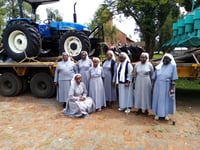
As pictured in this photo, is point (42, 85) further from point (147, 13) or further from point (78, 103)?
point (147, 13)

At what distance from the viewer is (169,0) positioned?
18.7 metres

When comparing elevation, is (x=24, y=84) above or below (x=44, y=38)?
below

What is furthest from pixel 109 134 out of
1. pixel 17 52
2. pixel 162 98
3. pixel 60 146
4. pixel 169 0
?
pixel 169 0

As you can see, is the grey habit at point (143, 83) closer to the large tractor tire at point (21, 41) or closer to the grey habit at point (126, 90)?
the grey habit at point (126, 90)

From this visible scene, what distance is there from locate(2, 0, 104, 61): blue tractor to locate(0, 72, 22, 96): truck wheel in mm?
610

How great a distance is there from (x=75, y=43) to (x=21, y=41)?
1.80 m

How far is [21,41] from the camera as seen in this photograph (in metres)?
8.40

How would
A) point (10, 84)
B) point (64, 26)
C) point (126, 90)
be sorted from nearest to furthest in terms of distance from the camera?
1. point (126, 90)
2. point (10, 84)
3. point (64, 26)

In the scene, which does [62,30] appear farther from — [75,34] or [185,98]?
[185,98]

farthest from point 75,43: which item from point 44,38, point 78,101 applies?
point 78,101

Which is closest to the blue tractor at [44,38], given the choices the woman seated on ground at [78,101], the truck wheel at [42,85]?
the truck wheel at [42,85]

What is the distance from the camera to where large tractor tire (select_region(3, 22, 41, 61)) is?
7.99 meters

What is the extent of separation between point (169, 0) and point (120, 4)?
3604 millimetres

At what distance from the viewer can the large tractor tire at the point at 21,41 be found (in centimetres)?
799
